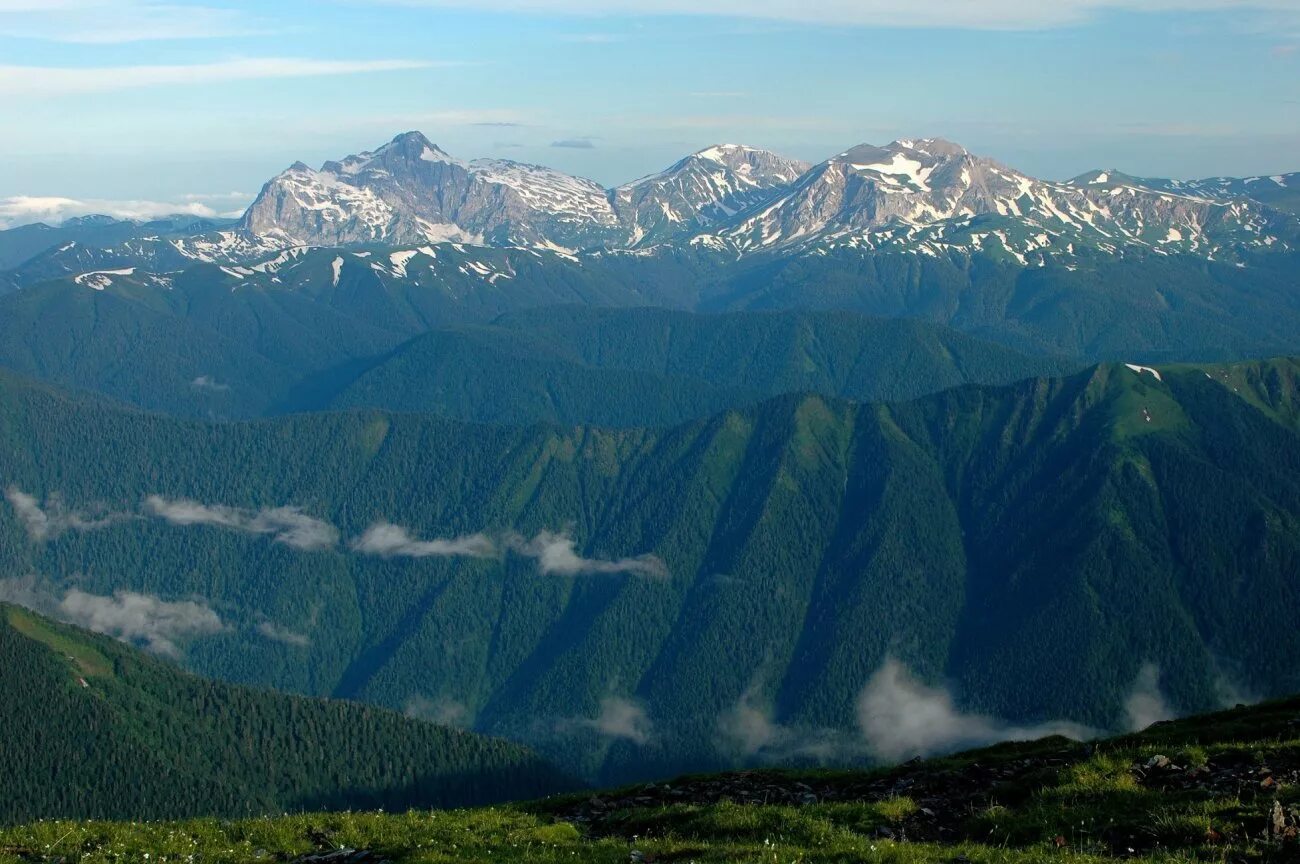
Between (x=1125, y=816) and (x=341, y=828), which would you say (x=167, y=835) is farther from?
(x=1125, y=816)

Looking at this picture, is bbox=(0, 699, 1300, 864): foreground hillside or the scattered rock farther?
the scattered rock

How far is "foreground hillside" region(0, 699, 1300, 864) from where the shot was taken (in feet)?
119

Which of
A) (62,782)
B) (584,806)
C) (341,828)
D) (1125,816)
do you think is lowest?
(62,782)

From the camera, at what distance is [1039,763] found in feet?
171

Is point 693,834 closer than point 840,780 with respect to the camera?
Yes

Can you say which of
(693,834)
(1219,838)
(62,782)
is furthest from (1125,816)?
(62,782)

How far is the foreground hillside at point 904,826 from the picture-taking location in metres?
36.4

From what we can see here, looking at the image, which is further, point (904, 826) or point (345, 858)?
point (904, 826)

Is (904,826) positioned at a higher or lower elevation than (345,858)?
lower

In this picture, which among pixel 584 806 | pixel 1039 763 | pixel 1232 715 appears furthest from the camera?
pixel 1232 715

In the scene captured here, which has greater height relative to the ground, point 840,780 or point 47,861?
point 47,861

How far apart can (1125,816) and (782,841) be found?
1074cm

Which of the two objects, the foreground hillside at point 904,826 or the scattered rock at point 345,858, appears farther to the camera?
the scattered rock at point 345,858

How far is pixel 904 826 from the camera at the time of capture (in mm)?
43938
